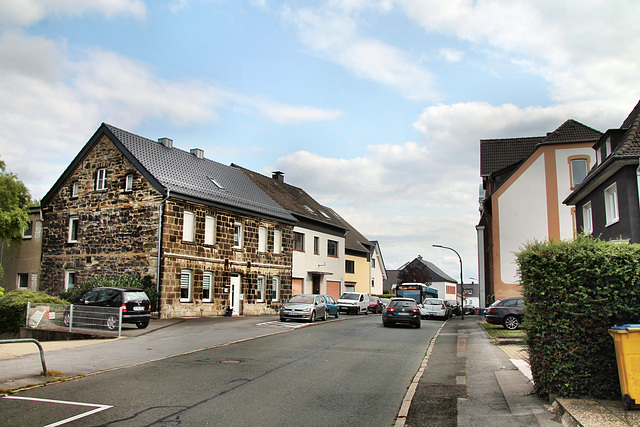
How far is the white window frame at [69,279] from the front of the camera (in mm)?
29734

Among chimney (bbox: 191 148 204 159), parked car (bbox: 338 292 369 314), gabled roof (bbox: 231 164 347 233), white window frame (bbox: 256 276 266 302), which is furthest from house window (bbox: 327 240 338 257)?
chimney (bbox: 191 148 204 159)

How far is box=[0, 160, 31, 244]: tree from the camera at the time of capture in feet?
108

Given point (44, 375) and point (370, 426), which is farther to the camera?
point (44, 375)

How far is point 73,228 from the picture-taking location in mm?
30453

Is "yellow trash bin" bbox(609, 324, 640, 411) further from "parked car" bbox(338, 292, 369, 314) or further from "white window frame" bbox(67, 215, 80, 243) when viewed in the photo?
"parked car" bbox(338, 292, 369, 314)

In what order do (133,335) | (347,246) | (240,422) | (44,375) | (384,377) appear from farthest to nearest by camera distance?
(347,246) → (133,335) → (384,377) → (44,375) → (240,422)

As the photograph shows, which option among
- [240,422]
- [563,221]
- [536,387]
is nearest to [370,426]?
[240,422]

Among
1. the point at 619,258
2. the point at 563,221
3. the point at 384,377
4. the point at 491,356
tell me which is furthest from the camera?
the point at 563,221

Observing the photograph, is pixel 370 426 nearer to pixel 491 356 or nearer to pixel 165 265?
pixel 491 356

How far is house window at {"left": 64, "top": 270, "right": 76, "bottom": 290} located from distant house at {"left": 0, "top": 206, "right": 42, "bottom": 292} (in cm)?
500

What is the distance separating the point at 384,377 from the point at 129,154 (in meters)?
20.8

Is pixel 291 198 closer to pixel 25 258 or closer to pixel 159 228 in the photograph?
pixel 159 228

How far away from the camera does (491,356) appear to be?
47.8 feet

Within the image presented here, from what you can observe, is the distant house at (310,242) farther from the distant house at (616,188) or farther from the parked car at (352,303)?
the distant house at (616,188)
